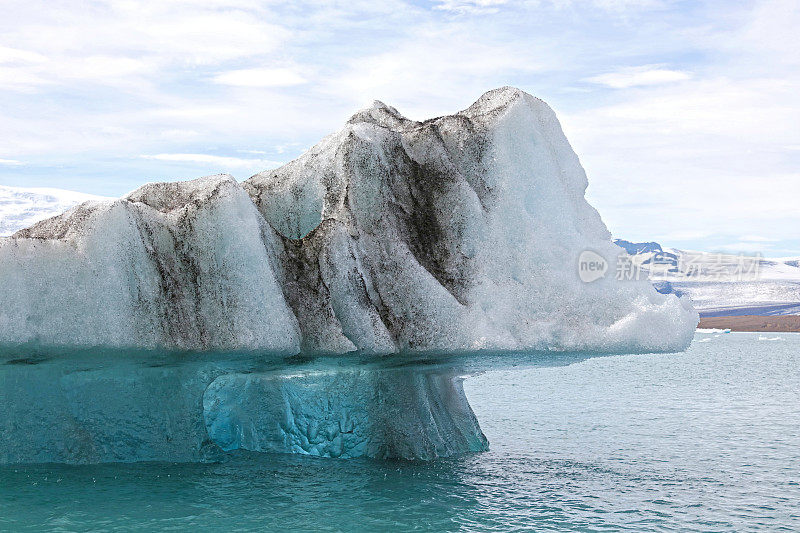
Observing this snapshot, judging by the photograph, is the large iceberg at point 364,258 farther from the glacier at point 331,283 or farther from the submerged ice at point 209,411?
the submerged ice at point 209,411

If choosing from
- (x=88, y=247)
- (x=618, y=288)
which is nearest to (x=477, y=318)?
(x=618, y=288)

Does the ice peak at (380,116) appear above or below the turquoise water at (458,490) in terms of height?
above

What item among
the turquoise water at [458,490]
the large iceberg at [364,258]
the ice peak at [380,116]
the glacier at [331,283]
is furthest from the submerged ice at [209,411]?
the ice peak at [380,116]

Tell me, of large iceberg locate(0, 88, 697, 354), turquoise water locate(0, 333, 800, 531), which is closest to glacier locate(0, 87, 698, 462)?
large iceberg locate(0, 88, 697, 354)

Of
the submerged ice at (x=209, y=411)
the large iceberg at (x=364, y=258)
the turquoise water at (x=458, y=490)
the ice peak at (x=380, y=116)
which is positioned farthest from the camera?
the ice peak at (x=380, y=116)

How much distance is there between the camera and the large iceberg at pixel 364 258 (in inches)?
466

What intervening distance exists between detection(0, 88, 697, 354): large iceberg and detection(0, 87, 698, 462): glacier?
30mm

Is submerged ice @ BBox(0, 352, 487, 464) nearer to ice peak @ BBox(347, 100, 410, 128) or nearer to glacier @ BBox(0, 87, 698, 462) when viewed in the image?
glacier @ BBox(0, 87, 698, 462)

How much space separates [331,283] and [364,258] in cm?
73

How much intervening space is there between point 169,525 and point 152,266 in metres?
3.87

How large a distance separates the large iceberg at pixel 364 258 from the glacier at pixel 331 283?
0.03m

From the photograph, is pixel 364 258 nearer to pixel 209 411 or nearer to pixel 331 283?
pixel 331 283

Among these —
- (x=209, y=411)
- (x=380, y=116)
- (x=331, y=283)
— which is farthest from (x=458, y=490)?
(x=380, y=116)

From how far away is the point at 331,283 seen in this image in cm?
1277
